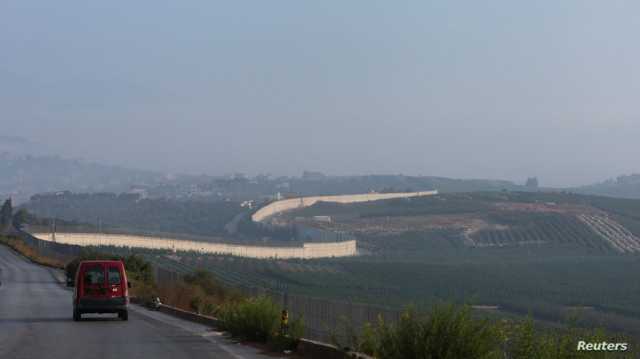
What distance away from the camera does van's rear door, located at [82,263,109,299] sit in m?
32.8

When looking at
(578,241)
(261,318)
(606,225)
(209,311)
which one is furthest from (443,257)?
(261,318)

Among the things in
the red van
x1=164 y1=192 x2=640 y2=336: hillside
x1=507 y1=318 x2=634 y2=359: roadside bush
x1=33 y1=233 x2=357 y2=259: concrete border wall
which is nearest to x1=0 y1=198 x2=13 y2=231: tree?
x1=164 y1=192 x2=640 y2=336: hillside

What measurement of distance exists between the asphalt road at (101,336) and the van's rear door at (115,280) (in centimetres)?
84

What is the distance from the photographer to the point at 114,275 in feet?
109

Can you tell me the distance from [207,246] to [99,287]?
264 ft

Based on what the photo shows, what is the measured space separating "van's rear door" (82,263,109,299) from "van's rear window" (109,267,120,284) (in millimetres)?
169

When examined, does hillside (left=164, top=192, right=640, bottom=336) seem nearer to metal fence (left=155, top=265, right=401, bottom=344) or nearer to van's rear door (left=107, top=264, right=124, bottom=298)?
metal fence (left=155, top=265, right=401, bottom=344)

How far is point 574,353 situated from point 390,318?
6106mm

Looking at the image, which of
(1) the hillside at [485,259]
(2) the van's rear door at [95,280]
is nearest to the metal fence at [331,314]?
(1) the hillside at [485,259]

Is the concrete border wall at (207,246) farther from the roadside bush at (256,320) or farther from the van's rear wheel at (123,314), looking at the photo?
the roadside bush at (256,320)

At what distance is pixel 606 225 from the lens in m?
133

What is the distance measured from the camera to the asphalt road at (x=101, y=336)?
23.0m

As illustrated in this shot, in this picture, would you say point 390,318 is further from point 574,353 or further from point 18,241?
point 18,241

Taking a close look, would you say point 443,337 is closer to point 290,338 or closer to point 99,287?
point 290,338
